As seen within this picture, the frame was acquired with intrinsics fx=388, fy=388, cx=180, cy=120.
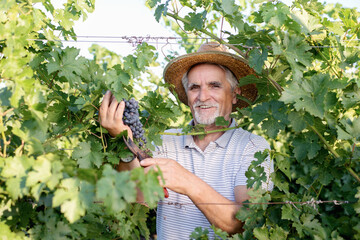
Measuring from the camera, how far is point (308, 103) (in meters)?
1.76

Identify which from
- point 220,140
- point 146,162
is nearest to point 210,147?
point 220,140

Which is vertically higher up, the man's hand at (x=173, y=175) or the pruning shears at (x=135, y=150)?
the pruning shears at (x=135, y=150)

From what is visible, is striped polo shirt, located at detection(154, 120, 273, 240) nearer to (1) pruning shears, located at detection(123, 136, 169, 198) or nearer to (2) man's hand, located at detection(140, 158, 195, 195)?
(2) man's hand, located at detection(140, 158, 195, 195)

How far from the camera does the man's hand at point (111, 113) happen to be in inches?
74.7

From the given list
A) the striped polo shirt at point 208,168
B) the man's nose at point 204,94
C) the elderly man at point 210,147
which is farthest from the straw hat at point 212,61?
the striped polo shirt at point 208,168

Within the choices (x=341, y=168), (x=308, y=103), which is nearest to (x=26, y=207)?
(x=308, y=103)

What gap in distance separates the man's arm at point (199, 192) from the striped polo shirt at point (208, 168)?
275 mm

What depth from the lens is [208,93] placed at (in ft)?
9.29

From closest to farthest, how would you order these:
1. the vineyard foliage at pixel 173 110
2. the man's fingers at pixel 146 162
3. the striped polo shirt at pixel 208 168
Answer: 1. the vineyard foliage at pixel 173 110
2. the man's fingers at pixel 146 162
3. the striped polo shirt at pixel 208 168

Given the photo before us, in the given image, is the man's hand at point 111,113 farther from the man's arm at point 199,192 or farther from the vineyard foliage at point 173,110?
the man's arm at point 199,192

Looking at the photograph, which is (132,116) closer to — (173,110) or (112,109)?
(112,109)

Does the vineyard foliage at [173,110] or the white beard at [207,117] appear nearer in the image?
the vineyard foliage at [173,110]

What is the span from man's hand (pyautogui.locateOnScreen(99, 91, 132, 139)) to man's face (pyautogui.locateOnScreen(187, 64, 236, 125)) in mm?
992

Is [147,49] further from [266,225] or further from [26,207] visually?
[266,225]
